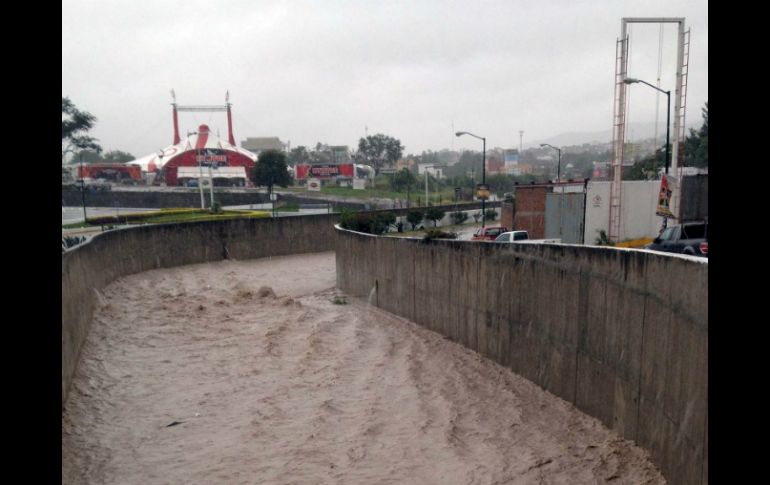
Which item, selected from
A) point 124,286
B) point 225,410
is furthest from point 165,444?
point 124,286

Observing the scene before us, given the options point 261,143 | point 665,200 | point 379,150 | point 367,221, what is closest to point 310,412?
point 665,200

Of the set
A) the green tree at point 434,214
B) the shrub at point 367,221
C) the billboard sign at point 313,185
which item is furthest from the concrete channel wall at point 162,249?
the billboard sign at point 313,185

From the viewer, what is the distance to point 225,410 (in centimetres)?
1234

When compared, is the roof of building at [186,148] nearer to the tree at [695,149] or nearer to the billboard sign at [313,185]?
the billboard sign at [313,185]

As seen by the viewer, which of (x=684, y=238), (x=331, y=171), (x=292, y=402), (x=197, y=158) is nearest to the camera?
(x=292, y=402)

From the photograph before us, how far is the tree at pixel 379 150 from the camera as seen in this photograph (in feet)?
472

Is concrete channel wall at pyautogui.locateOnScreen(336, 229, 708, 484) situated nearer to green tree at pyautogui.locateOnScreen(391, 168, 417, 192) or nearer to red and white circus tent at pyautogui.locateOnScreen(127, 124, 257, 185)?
green tree at pyautogui.locateOnScreen(391, 168, 417, 192)

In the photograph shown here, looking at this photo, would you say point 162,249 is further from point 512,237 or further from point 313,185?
point 313,185

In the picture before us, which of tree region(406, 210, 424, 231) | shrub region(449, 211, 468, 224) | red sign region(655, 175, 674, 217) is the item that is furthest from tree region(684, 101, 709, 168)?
red sign region(655, 175, 674, 217)

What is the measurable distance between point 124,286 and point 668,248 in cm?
2029

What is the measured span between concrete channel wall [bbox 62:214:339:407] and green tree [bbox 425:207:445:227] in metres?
12.4

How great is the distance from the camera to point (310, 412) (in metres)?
12.1

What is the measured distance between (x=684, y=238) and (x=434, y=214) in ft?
103
